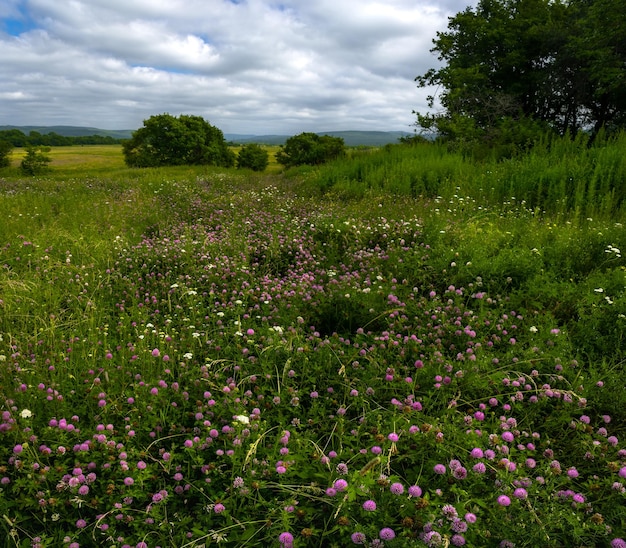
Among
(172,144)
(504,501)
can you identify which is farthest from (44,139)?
(504,501)

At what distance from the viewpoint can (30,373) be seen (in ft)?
8.83

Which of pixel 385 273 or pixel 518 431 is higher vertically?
pixel 385 273

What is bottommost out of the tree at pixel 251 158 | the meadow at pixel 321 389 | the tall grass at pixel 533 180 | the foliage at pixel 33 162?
the meadow at pixel 321 389

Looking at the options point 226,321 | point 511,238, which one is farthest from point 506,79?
point 226,321

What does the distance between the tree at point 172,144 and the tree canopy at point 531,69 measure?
3481 centimetres

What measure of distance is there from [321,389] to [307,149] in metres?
53.3

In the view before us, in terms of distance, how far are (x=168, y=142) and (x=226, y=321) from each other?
51.6m

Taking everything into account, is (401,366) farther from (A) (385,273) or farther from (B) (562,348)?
(A) (385,273)

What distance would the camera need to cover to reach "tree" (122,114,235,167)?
48.7 meters

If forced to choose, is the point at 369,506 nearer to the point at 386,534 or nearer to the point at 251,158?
the point at 386,534

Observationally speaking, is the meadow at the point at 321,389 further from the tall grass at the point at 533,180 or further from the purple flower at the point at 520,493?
the tall grass at the point at 533,180

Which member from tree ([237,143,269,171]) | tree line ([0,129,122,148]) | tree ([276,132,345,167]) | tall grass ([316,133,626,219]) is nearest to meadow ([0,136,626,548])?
tall grass ([316,133,626,219])

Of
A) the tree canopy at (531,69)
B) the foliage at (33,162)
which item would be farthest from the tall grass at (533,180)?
the foliage at (33,162)

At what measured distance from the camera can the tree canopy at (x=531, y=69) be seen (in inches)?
554
